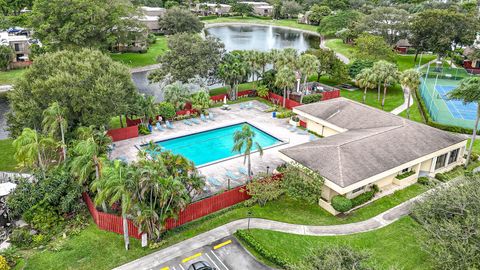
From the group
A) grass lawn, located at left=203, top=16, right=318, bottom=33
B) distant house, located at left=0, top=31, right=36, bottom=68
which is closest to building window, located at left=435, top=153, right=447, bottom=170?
distant house, located at left=0, top=31, right=36, bottom=68

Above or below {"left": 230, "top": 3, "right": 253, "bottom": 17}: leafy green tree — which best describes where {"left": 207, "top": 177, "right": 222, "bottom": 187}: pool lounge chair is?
below

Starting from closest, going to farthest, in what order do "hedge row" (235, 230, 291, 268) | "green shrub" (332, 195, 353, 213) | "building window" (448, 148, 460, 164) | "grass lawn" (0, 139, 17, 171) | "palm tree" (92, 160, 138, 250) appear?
"palm tree" (92, 160, 138, 250) < "hedge row" (235, 230, 291, 268) < "green shrub" (332, 195, 353, 213) < "grass lawn" (0, 139, 17, 171) < "building window" (448, 148, 460, 164)

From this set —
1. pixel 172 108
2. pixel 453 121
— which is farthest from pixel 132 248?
pixel 453 121

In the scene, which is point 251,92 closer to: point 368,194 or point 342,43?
A: point 368,194

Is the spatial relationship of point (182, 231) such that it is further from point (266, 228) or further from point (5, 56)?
point (5, 56)

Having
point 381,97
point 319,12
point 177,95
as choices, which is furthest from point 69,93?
point 319,12

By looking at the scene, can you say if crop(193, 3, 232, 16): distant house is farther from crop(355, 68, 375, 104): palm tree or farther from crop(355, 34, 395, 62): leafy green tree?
crop(355, 68, 375, 104): palm tree
